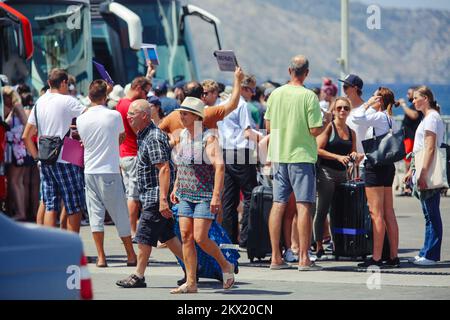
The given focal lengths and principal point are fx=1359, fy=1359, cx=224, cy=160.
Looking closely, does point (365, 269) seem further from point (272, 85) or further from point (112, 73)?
point (112, 73)

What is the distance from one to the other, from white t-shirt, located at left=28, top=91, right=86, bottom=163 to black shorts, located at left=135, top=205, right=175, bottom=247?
2162mm

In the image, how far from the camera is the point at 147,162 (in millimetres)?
11531

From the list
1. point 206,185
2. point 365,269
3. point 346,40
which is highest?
point 346,40

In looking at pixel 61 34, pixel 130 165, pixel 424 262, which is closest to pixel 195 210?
pixel 424 262

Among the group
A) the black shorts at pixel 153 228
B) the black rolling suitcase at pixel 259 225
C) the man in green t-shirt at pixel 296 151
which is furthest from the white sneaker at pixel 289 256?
the black shorts at pixel 153 228

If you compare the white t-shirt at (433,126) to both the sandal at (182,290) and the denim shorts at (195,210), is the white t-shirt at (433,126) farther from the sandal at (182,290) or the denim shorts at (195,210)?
the sandal at (182,290)

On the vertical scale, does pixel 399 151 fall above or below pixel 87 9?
below

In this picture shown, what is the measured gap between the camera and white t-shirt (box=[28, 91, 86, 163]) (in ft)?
43.9

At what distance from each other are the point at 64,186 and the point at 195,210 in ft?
8.86

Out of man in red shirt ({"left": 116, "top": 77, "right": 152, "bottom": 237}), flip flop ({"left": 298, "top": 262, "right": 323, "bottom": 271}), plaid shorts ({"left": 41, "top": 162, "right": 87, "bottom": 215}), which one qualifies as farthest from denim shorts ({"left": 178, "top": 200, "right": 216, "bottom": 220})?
man in red shirt ({"left": 116, "top": 77, "right": 152, "bottom": 237})

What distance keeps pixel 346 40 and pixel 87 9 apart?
179 inches

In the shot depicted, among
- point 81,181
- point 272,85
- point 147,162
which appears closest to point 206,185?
point 147,162

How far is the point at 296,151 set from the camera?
12539 millimetres

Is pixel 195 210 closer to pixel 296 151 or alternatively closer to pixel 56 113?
pixel 296 151
